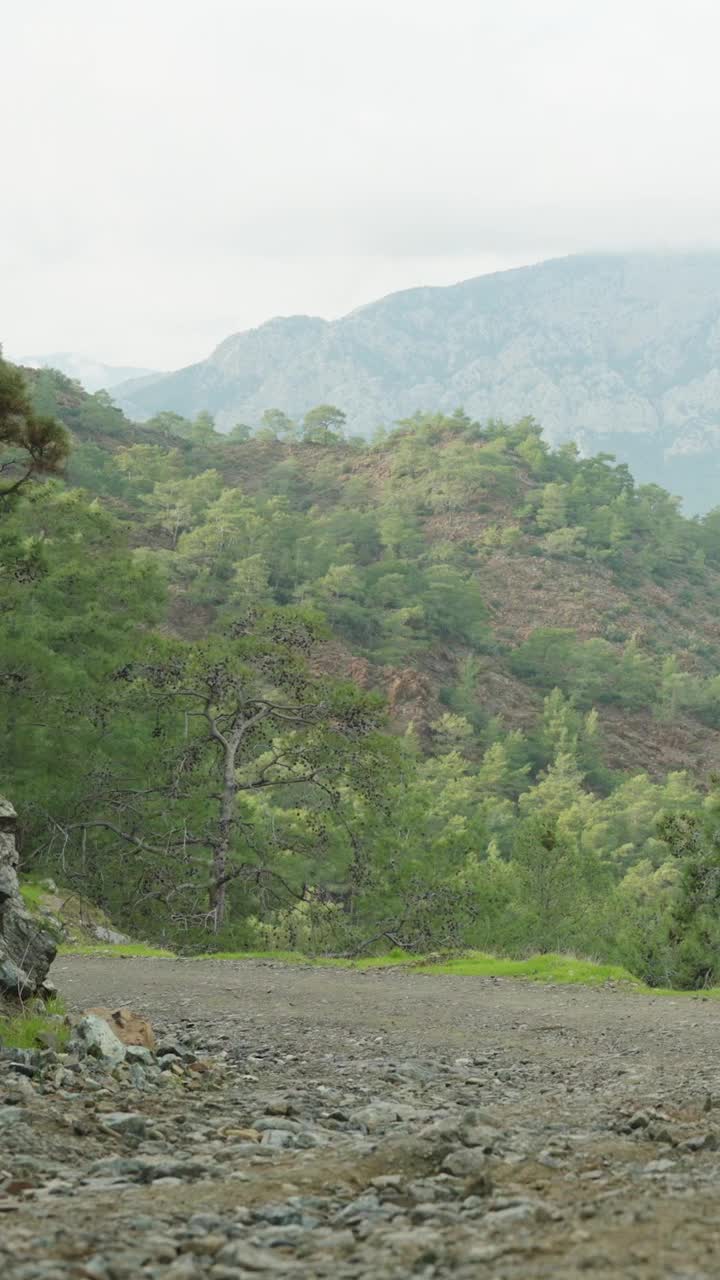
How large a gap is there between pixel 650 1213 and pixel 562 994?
45.2 ft

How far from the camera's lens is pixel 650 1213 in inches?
159

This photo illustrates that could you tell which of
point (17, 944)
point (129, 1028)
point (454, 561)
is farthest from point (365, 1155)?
point (454, 561)

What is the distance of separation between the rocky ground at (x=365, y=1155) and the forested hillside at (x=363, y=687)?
1206cm

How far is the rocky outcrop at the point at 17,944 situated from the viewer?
10.1m

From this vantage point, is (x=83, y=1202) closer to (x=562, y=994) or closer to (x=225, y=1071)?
(x=225, y=1071)

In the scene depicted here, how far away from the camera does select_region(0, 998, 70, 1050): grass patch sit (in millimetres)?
8977

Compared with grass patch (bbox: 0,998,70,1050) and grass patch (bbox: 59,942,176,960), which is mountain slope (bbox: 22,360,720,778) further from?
grass patch (bbox: 0,998,70,1050)

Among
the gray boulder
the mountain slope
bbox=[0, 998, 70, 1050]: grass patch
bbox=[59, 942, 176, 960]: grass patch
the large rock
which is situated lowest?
bbox=[59, 942, 176, 960]: grass patch

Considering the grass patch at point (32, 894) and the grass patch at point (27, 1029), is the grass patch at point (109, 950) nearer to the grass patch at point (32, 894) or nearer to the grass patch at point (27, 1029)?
the grass patch at point (32, 894)

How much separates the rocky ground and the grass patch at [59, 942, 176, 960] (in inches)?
448

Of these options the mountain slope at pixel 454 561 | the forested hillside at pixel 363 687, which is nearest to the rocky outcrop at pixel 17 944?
the forested hillside at pixel 363 687

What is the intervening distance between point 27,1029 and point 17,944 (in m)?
1.55

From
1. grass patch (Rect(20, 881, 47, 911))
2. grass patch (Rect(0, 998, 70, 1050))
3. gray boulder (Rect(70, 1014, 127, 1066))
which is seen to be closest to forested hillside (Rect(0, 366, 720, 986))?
grass patch (Rect(20, 881, 47, 911))

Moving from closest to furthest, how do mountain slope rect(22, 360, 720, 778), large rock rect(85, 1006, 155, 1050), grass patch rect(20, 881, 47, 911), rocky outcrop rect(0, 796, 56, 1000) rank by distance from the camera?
large rock rect(85, 1006, 155, 1050) < rocky outcrop rect(0, 796, 56, 1000) < grass patch rect(20, 881, 47, 911) < mountain slope rect(22, 360, 720, 778)
